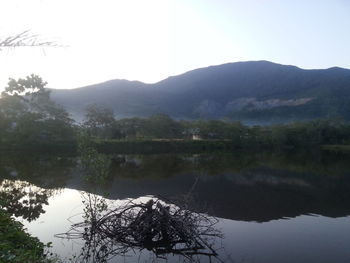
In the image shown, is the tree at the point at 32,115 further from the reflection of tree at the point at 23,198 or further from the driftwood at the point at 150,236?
the driftwood at the point at 150,236

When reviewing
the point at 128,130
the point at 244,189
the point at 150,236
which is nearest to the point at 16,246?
the point at 150,236

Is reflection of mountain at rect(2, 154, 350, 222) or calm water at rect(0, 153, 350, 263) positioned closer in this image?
calm water at rect(0, 153, 350, 263)

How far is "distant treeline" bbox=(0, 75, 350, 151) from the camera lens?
209 feet

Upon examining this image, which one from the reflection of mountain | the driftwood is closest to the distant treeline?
the reflection of mountain

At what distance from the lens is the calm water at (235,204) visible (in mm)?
13312

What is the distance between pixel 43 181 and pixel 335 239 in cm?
2176

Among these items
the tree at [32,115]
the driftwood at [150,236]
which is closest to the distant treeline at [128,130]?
the tree at [32,115]

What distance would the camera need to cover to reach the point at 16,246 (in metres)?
10.2

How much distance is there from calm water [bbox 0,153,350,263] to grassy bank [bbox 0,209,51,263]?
124cm

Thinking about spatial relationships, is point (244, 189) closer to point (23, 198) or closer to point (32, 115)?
point (23, 198)

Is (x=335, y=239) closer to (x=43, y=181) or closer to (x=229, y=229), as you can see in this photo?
(x=229, y=229)

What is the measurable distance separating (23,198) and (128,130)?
6770 centimetres

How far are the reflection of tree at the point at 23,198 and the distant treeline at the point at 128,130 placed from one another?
99.7 feet

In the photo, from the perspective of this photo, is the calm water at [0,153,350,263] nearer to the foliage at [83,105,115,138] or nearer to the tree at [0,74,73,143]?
the tree at [0,74,73,143]
